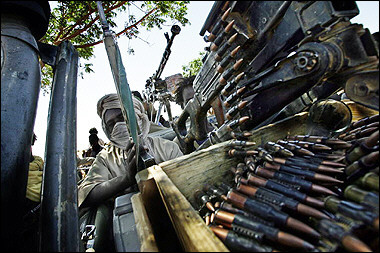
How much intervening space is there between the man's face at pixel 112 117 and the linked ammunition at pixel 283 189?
8.69 feet

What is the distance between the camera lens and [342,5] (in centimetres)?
137

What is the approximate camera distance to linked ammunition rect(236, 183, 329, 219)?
107 centimetres

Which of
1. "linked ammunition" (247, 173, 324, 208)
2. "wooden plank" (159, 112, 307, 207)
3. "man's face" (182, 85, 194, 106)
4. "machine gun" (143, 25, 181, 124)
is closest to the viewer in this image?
"linked ammunition" (247, 173, 324, 208)

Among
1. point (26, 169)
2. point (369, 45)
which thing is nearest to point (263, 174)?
point (369, 45)

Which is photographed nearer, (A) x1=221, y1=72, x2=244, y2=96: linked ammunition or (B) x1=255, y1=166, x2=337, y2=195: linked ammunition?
(B) x1=255, y1=166, x2=337, y2=195: linked ammunition

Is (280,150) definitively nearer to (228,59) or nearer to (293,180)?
(293,180)

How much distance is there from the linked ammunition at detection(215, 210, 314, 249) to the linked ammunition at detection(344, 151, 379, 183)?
61 centimetres

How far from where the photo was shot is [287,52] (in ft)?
7.16

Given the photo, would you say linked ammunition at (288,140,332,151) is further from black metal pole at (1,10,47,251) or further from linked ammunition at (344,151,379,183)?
black metal pole at (1,10,47,251)

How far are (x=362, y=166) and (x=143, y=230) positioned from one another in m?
1.36

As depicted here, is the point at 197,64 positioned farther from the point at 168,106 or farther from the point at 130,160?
the point at 130,160

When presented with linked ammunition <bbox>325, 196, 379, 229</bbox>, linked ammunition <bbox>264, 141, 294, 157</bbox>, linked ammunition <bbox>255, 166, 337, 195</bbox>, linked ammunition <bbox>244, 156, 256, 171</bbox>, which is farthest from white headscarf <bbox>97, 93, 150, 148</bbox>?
linked ammunition <bbox>325, 196, 379, 229</bbox>

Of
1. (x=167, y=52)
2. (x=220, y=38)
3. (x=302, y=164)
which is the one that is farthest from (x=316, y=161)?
(x=167, y=52)

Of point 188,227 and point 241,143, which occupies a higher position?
point 241,143
